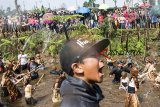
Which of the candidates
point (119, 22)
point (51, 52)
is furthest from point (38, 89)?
point (119, 22)

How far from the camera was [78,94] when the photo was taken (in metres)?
2.10

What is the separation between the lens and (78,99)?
6.81ft

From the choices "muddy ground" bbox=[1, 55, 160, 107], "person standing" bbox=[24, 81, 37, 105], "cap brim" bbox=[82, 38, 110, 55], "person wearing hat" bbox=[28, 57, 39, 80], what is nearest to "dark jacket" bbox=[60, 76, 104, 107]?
"cap brim" bbox=[82, 38, 110, 55]

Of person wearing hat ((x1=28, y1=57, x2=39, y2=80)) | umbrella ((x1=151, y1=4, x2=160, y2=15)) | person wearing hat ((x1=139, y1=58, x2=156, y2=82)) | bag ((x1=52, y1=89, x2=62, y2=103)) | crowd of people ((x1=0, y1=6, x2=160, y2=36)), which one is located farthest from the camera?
umbrella ((x1=151, y1=4, x2=160, y2=15))

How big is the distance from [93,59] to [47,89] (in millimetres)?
14785

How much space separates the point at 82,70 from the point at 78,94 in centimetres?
16

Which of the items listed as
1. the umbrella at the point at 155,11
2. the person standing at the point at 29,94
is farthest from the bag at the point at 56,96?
the umbrella at the point at 155,11

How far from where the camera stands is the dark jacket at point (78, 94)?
6.79ft

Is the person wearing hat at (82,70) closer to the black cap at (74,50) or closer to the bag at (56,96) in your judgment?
the black cap at (74,50)

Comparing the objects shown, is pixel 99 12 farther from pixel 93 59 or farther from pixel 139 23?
pixel 93 59

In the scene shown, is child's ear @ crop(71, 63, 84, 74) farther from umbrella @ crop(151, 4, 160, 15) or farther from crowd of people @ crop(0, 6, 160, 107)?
umbrella @ crop(151, 4, 160, 15)

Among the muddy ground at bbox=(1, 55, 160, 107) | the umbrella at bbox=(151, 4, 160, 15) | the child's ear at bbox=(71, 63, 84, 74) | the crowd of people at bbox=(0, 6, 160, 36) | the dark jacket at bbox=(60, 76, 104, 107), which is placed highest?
the child's ear at bbox=(71, 63, 84, 74)

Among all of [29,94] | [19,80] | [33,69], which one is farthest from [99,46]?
[33,69]

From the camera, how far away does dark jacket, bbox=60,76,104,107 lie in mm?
2068
